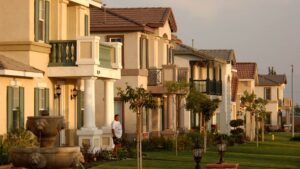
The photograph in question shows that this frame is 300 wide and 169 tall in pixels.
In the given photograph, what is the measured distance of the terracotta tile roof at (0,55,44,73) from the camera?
30.6m

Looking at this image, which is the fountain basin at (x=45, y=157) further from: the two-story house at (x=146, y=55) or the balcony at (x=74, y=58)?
→ the two-story house at (x=146, y=55)

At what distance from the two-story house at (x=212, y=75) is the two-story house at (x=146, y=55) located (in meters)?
4.49

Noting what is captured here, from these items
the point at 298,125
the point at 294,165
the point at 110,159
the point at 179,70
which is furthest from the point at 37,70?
the point at 298,125

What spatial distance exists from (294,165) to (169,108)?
1524 cm

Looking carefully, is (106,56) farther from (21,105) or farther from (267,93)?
(267,93)

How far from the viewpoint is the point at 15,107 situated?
32.2 meters

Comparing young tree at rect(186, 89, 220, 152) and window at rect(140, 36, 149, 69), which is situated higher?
window at rect(140, 36, 149, 69)

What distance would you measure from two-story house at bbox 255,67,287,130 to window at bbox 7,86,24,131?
244ft

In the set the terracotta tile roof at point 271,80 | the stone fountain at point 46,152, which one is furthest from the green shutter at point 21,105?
the terracotta tile roof at point 271,80

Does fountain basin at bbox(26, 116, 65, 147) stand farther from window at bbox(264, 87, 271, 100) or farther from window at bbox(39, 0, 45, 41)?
window at bbox(264, 87, 271, 100)

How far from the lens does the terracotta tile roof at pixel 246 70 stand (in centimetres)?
9119

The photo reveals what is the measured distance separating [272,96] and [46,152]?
306 ft

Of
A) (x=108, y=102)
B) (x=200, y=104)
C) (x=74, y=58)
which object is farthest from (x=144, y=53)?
(x=74, y=58)

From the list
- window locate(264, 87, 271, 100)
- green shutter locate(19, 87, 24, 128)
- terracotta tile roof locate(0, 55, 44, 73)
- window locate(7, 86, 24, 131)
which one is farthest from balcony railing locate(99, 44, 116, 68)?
window locate(264, 87, 271, 100)
